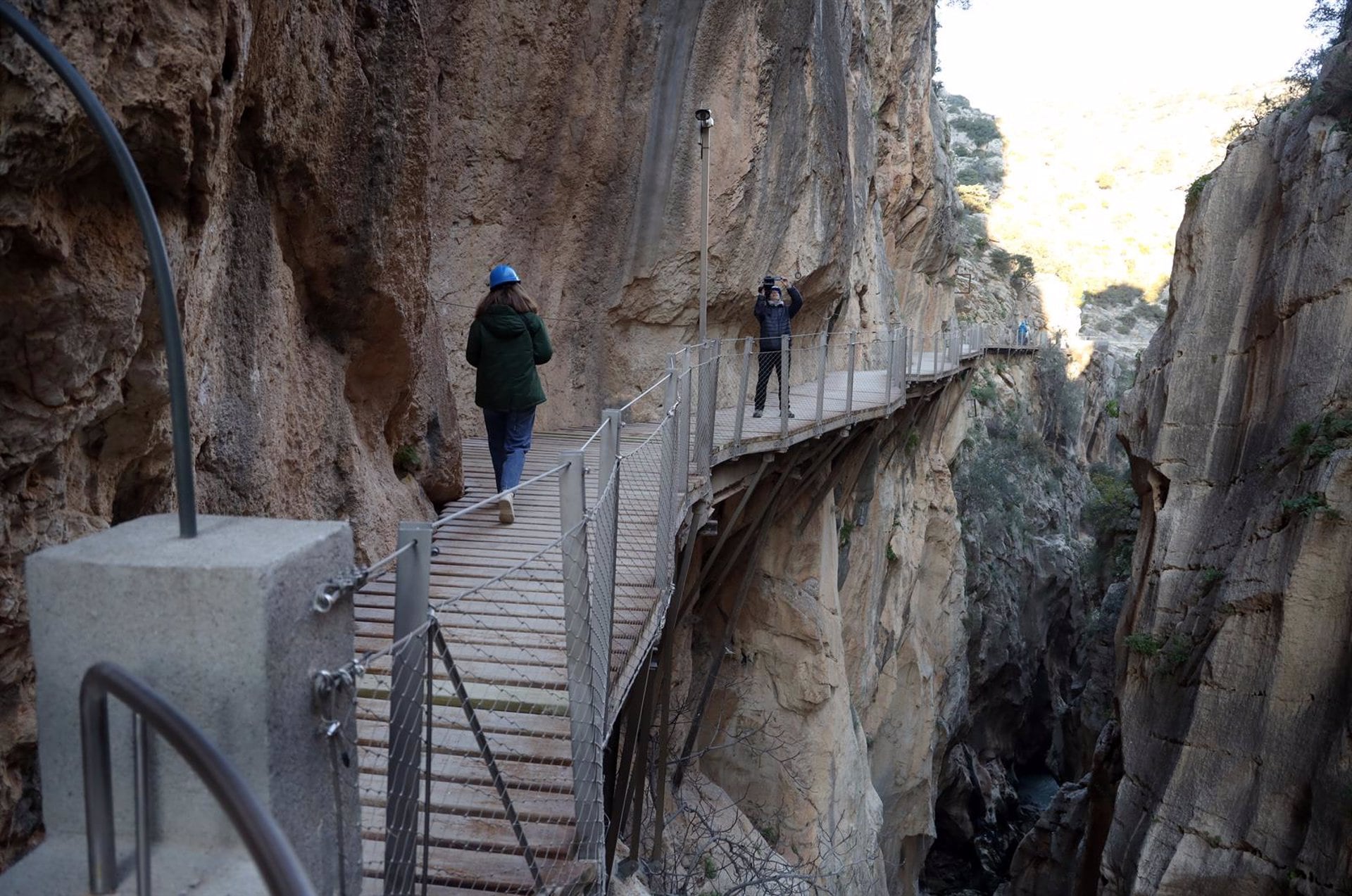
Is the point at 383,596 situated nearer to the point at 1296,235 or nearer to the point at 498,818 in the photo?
the point at 498,818

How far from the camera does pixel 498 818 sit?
3.43 meters

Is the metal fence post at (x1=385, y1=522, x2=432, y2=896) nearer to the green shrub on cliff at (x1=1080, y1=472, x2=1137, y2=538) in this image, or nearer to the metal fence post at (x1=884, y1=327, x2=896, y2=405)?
the metal fence post at (x1=884, y1=327, x2=896, y2=405)

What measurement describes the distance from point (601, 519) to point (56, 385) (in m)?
1.78

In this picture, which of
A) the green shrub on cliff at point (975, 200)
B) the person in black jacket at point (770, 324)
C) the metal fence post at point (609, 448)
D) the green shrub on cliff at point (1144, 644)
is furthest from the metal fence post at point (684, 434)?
the green shrub on cliff at point (975, 200)

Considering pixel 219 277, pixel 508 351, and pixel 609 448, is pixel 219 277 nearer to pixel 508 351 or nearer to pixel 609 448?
pixel 609 448

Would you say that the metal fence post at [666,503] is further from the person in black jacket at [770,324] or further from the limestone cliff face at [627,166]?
the person in black jacket at [770,324]

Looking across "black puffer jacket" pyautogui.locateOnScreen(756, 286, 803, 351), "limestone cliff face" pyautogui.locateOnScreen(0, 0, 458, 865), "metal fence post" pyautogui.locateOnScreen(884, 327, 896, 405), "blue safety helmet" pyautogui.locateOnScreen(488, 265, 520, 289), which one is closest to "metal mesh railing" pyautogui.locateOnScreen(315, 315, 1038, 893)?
"limestone cliff face" pyautogui.locateOnScreen(0, 0, 458, 865)

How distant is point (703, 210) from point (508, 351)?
4513 mm

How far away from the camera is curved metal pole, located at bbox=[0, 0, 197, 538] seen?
1837mm

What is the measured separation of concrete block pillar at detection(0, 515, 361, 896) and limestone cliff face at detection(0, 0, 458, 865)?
1.20m

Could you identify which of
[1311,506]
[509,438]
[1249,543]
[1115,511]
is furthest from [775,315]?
[1115,511]

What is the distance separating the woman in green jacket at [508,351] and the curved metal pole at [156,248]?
450cm

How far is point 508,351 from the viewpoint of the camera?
21.4ft

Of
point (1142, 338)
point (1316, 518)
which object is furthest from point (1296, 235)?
point (1142, 338)
